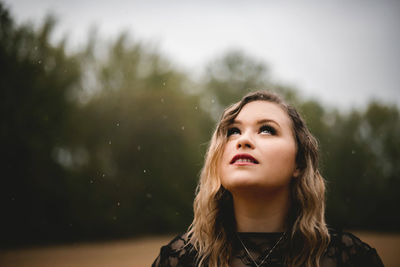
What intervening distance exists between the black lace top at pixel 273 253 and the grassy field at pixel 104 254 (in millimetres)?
8095

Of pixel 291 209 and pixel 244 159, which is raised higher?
pixel 244 159

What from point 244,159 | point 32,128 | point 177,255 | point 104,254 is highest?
point 244,159

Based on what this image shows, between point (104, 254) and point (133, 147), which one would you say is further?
point (133, 147)

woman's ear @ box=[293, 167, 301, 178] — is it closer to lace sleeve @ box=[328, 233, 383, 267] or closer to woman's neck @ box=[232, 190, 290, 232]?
woman's neck @ box=[232, 190, 290, 232]

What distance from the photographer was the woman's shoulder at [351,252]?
1.94 meters

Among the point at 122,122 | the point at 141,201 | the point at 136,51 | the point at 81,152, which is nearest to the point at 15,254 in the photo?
the point at 81,152

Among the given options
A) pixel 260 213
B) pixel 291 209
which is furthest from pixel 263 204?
pixel 291 209

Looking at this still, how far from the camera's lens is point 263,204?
2.06m

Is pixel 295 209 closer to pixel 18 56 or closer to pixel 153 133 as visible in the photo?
pixel 18 56

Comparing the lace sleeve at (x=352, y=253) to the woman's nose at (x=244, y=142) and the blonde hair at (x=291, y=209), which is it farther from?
the woman's nose at (x=244, y=142)

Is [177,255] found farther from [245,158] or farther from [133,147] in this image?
[133,147]

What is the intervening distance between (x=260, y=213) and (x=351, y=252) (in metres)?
0.58

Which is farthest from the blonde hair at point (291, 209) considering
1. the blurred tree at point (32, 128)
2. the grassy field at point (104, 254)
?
the blurred tree at point (32, 128)

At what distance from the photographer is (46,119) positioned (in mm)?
13555
